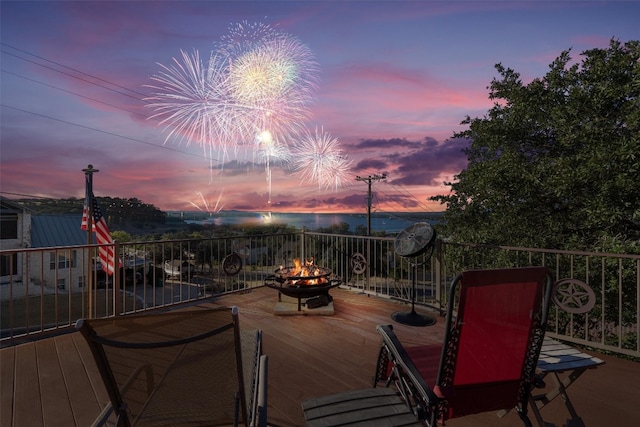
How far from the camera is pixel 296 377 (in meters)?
2.82

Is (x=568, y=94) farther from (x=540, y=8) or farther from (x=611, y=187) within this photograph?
(x=611, y=187)

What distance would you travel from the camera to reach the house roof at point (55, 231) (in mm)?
29625

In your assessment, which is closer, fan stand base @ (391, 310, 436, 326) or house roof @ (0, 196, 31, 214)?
fan stand base @ (391, 310, 436, 326)

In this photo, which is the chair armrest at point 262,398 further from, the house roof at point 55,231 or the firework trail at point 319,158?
the house roof at point 55,231

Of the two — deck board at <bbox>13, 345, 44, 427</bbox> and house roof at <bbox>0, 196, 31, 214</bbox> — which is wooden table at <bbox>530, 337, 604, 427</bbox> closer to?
deck board at <bbox>13, 345, 44, 427</bbox>

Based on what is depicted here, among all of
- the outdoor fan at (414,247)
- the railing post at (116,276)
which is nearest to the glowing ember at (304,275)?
the outdoor fan at (414,247)

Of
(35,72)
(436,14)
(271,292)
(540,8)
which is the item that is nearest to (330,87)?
(436,14)

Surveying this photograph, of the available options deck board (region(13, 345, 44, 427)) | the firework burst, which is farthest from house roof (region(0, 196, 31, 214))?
deck board (region(13, 345, 44, 427))

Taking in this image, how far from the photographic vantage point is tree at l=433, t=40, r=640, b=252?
640 centimetres

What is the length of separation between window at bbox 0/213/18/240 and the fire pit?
2846cm

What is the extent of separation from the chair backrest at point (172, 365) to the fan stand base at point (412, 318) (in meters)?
3.20

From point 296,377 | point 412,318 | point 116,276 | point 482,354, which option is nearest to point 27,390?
point 116,276

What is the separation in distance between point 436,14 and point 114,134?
84.8 feet

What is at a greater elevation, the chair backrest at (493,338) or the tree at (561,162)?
the tree at (561,162)
